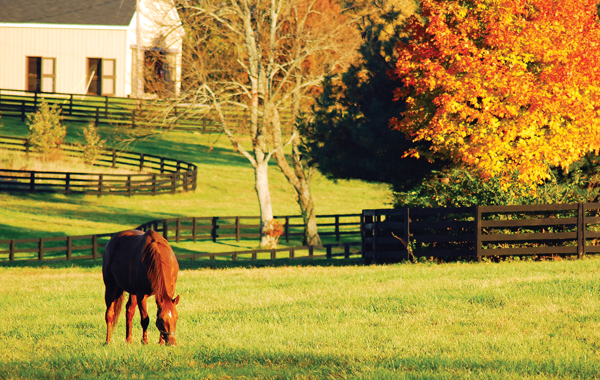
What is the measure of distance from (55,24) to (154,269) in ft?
155

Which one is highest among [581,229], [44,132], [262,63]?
[262,63]

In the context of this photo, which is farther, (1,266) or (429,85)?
(1,266)

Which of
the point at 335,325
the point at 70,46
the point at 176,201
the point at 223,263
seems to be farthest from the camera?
the point at 70,46

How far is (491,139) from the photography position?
16422 mm

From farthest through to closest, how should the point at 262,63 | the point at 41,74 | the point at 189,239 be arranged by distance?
the point at 41,74 → the point at 189,239 → the point at 262,63

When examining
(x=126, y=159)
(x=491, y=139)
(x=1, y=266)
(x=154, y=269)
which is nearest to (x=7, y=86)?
(x=126, y=159)

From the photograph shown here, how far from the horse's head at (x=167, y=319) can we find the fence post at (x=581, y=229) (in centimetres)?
1128

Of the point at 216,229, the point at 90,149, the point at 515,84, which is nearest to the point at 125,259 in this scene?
the point at 515,84

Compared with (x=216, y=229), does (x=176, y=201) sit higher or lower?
higher

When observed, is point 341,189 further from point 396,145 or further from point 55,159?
point 396,145

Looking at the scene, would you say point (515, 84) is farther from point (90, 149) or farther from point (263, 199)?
point (90, 149)

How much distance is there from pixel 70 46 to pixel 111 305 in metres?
45.3

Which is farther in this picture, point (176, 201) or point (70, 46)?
point (70, 46)

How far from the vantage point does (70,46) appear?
49.3 metres
